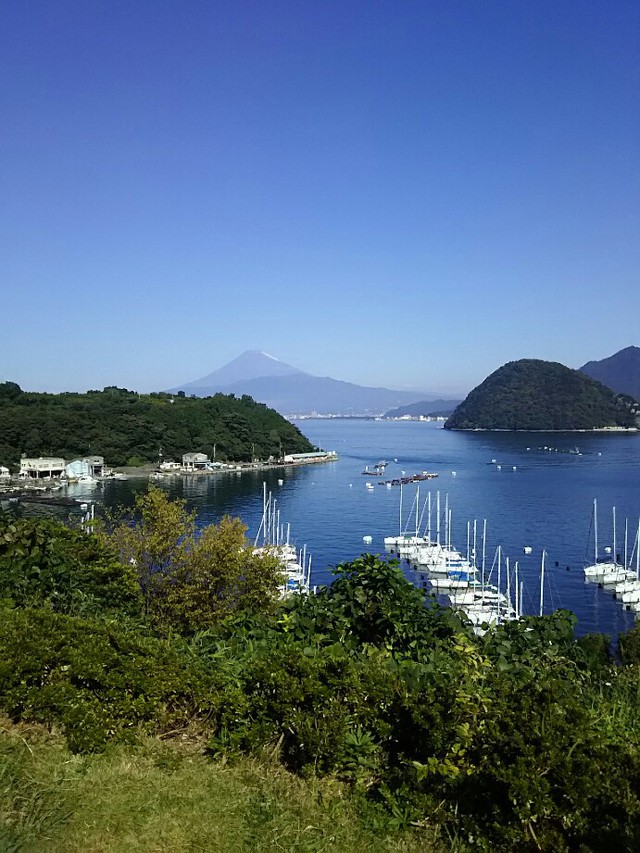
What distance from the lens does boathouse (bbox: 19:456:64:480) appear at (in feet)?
179

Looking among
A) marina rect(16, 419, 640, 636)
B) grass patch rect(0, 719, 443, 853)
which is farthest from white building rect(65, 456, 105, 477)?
grass patch rect(0, 719, 443, 853)

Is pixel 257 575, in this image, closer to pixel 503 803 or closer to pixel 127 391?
A: pixel 503 803

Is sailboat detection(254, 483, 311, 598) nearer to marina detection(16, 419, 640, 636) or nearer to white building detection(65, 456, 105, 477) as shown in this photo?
marina detection(16, 419, 640, 636)

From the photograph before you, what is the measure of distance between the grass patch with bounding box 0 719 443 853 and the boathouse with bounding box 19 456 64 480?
5621cm

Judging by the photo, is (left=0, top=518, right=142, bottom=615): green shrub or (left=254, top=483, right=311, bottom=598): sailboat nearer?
(left=0, top=518, right=142, bottom=615): green shrub

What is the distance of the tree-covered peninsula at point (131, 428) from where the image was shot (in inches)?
2392

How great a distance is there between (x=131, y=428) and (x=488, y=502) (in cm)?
3953

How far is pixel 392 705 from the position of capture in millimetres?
2740

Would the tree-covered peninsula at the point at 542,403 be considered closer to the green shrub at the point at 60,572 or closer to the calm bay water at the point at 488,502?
the calm bay water at the point at 488,502

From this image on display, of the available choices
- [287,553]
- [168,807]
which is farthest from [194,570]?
[287,553]

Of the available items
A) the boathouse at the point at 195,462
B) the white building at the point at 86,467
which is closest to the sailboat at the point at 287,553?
the white building at the point at 86,467

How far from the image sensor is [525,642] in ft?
12.1

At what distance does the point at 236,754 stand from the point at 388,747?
2.32ft

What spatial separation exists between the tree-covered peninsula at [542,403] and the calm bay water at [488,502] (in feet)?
121
